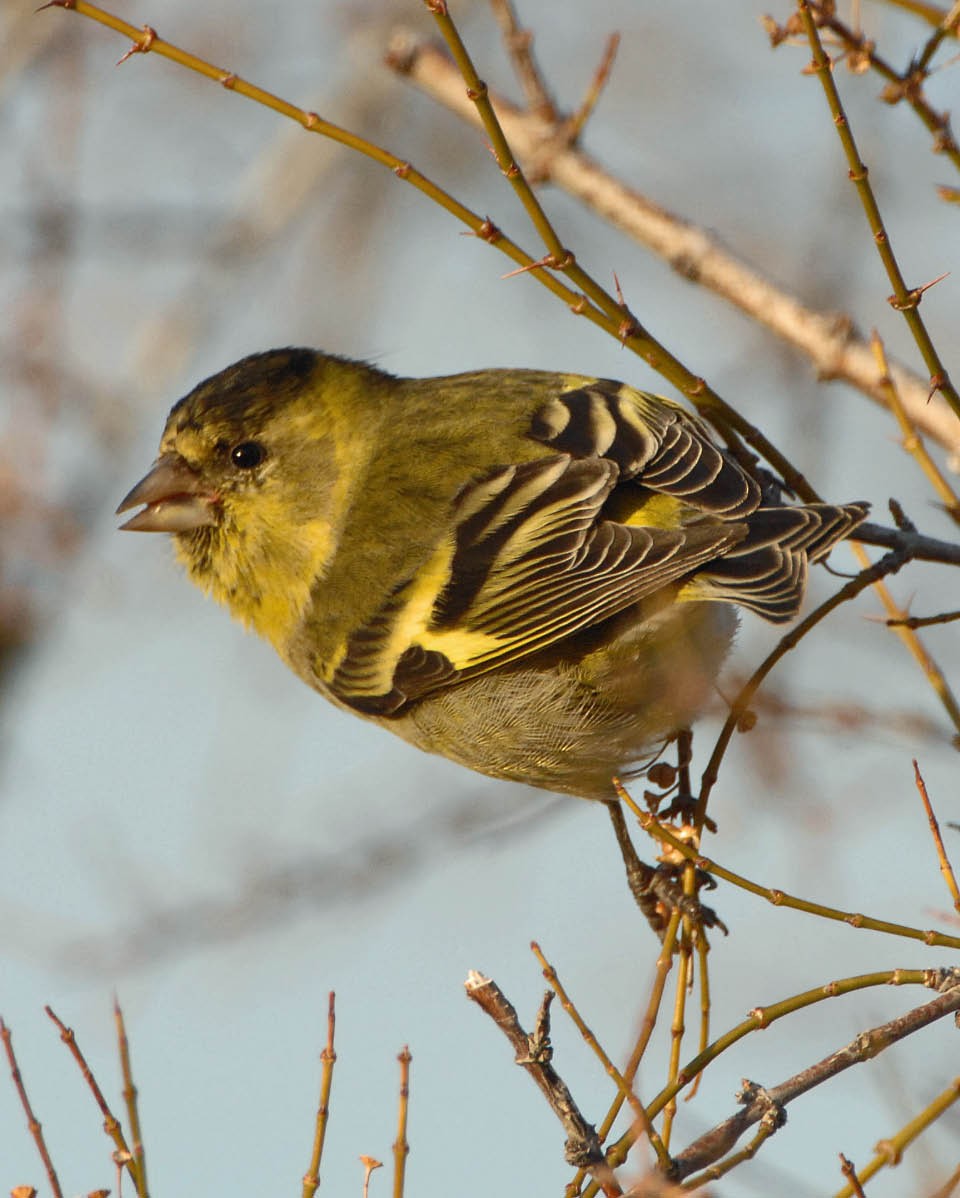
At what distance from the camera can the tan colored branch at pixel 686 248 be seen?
14.8 feet

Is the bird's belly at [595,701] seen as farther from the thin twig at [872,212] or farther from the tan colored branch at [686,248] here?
the thin twig at [872,212]

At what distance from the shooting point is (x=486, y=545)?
4.68 m

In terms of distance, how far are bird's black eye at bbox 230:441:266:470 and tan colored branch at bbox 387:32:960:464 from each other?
1.27 metres

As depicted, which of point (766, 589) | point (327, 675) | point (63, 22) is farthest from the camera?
point (63, 22)

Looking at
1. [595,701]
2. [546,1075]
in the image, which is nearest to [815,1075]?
[546,1075]

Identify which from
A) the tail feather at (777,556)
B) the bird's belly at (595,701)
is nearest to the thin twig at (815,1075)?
the tail feather at (777,556)

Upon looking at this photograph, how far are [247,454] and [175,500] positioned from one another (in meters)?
0.28

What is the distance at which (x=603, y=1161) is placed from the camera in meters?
2.83

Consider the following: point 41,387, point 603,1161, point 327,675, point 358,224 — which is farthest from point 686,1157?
point 358,224

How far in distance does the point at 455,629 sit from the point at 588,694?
48 cm

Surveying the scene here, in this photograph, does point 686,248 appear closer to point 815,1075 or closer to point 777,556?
point 777,556

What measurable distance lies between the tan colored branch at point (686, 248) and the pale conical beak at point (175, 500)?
1.47 m

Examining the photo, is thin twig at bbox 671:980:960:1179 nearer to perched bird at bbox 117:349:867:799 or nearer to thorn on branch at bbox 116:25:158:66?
perched bird at bbox 117:349:867:799

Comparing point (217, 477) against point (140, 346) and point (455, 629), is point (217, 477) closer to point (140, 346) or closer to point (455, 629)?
point (455, 629)
